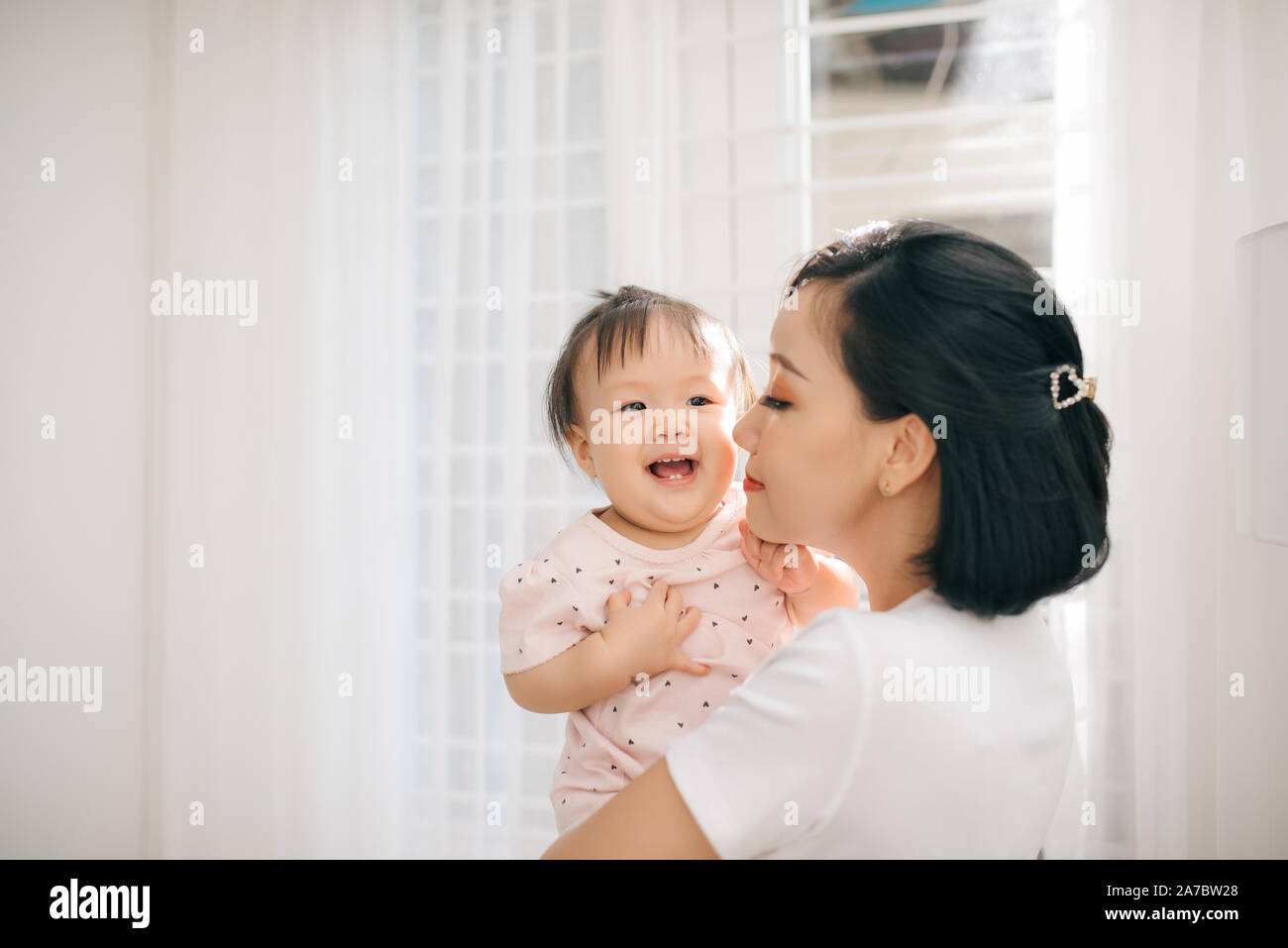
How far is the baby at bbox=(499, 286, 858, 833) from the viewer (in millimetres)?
1127

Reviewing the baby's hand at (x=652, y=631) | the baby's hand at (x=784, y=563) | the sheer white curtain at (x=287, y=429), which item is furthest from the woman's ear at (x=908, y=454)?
the sheer white curtain at (x=287, y=429)

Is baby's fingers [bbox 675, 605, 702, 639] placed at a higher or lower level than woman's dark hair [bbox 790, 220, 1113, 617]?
lower

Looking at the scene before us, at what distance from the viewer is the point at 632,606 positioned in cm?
117

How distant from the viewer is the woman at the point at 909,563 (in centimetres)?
80

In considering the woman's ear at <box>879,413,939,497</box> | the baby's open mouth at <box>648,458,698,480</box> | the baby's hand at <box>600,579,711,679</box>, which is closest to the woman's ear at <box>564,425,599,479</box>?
the baby's open mouth at <box>648,458,698,480</box>

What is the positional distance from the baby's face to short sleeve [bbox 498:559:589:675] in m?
0.14

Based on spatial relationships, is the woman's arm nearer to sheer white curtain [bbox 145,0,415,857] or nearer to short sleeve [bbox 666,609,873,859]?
short sleeve [bbox 666,609,873,859]

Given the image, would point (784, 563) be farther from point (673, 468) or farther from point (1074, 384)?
point (1074, 384)

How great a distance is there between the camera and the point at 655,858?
81cm

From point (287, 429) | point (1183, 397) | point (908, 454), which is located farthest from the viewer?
point (287, 429)

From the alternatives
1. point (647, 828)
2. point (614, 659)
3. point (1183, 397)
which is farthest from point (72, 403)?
point (1183, 397)

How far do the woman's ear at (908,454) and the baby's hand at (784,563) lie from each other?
23 centimetres

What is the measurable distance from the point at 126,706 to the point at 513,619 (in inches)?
78.0

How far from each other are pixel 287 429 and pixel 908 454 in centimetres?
193
